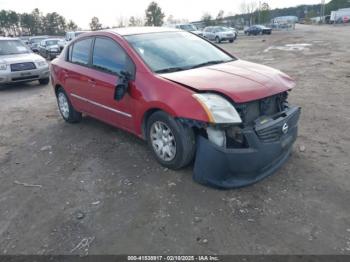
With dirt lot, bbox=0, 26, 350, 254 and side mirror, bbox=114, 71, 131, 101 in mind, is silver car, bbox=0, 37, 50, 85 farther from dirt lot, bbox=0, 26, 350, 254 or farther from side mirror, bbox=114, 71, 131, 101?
side mirror, bbox=114, 71, 131, 101

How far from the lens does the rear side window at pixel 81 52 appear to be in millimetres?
5280

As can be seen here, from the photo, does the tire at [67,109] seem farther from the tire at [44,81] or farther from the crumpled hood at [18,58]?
the tire at [44,81]

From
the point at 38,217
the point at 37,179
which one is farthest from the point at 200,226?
the point at 37,179

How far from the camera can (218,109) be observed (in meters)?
3.39

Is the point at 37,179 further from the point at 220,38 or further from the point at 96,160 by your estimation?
the point at 220,38

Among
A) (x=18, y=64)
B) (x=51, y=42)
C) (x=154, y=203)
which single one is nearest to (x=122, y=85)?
(x=154, y=203)

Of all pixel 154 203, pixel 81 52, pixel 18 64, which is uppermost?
pixel 81 52

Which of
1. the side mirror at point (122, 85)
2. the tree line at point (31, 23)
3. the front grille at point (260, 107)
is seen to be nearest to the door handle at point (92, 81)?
the side mirror at point (122, 85)

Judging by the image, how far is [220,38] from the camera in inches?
1211

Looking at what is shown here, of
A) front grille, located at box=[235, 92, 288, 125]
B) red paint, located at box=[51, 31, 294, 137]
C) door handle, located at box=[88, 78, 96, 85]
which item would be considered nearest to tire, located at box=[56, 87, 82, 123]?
red paint, located at box=[51, 31, 294, 137]

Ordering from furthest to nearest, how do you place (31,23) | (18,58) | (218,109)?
(31,23) < (18,58) < (218,109)

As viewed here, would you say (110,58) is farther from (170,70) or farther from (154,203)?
(154,203)

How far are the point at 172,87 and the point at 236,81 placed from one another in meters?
0.72

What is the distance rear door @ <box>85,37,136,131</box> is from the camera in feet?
14.6
